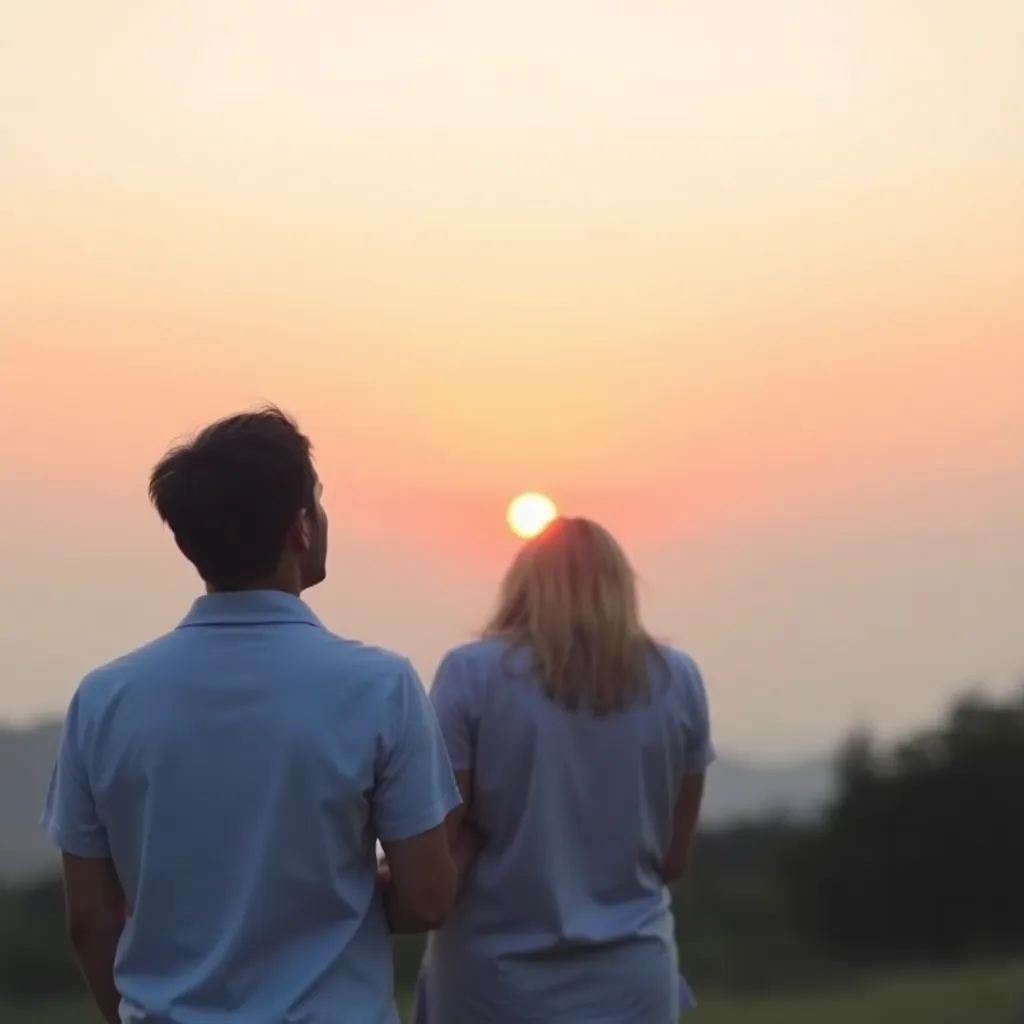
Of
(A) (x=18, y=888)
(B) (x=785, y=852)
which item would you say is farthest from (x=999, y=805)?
(A) (x=18, y=888)

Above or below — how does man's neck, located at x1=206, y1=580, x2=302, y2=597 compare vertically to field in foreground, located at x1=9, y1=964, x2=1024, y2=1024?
above

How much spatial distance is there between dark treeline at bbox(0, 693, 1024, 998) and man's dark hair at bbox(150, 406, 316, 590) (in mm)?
7395

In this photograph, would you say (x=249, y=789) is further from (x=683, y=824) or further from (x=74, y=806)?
(x=683, y=824)

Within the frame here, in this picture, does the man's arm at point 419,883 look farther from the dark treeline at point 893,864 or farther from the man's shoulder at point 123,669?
the dark treeline at point 893,864

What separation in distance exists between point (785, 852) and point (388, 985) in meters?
8.12

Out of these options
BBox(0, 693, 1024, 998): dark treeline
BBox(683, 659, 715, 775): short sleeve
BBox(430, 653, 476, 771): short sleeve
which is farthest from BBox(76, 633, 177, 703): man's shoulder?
BBox(0, 693, 1024, 998): dark treeline

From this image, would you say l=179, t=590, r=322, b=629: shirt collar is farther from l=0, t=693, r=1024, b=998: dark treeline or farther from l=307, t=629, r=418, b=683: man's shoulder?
l=0, t=693, r=1024, b=998: dark treeline

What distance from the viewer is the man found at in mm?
2266

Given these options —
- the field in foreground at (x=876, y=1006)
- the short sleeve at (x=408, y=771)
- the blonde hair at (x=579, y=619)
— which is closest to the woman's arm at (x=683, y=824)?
the blonde hair at (x=579, y=619)

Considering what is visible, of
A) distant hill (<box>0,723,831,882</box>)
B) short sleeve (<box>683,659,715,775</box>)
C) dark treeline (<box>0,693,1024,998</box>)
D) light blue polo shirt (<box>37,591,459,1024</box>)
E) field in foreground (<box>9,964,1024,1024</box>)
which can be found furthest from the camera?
dark treeline (<box>0,693,1024,998</box>)

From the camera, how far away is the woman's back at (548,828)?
3326mm

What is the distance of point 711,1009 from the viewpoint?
7418 mm

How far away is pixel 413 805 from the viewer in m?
2.30

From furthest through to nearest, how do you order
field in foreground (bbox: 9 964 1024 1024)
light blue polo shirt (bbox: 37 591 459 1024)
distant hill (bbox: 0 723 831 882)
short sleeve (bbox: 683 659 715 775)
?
field in foreground (bbox: 9 964 1024 1024), distant hill (bbox: 0 723 831 882), short sleeve (bbox: 683 659 715 775), light blue polo shirt (bbox: 37 591 459 1024)
